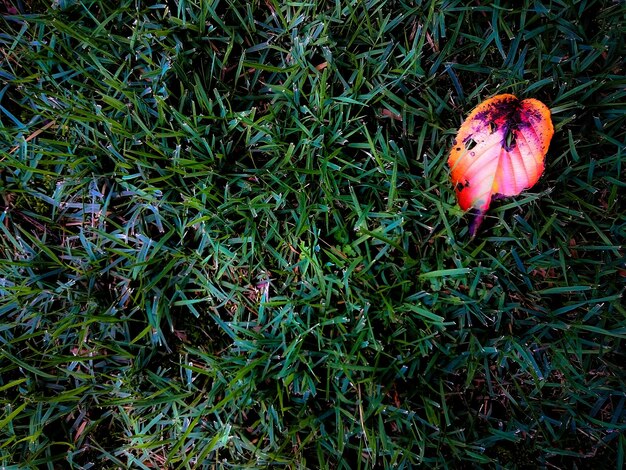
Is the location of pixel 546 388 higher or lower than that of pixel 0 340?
higher

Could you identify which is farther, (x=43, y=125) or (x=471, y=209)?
(x=43, y=125)

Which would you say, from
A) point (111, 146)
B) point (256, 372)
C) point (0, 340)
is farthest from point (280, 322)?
point (0, 340)

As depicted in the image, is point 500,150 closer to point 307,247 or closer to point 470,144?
point 470,144

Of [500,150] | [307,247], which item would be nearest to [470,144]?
[500,150]

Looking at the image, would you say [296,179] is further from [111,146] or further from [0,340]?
[0,340]
